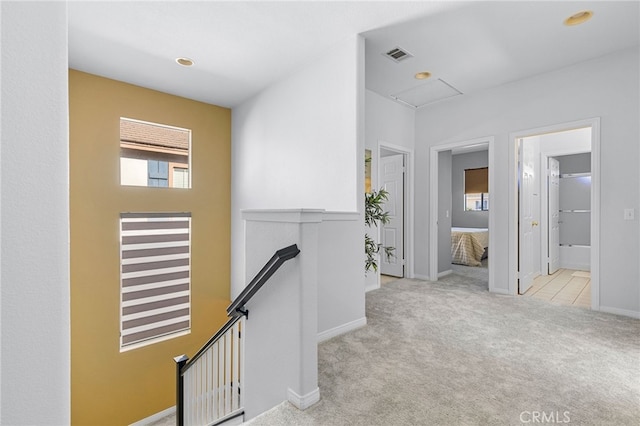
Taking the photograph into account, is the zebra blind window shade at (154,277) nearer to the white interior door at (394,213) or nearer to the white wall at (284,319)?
the white wall at (284,319)

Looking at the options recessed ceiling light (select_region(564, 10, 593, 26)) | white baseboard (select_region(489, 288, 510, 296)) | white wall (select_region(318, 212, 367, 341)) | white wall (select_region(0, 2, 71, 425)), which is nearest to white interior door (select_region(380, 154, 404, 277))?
white baseboard (select_region(489, 288, 510, 296))

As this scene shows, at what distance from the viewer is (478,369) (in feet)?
6.48

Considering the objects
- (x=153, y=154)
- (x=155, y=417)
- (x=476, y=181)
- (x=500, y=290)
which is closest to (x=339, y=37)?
(x=153, y=154)

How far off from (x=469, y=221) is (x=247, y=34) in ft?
24.0

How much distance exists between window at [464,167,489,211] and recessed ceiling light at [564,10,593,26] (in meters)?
5.51

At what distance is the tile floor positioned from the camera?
356 cm

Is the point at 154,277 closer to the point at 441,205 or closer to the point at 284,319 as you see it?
the point at 284,319

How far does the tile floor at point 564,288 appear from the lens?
3.56 m

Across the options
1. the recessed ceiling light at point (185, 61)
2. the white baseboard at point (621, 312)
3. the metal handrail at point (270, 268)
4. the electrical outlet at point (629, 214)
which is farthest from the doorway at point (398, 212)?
the metal handrail at point (270, 268)

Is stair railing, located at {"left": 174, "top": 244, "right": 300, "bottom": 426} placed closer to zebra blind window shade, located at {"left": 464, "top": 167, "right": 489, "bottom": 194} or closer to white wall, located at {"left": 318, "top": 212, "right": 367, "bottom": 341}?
white wall, located at {"left": 318, "top": 212, "right": 367, "bottom": 341}

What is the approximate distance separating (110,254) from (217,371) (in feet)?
8.17

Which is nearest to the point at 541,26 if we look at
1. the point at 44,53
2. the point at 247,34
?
the point at 247,34

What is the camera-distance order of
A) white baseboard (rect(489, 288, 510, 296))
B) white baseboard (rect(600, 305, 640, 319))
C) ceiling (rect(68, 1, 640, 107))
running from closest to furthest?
ceiling (rect(68, 1, 640, 107)), white baseboard (rect(600, 305, 640, 319)), white baseboard (rect(489, 288, 510, 296))

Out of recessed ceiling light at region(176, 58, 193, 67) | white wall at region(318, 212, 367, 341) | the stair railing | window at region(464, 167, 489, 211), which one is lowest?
the stair railing
